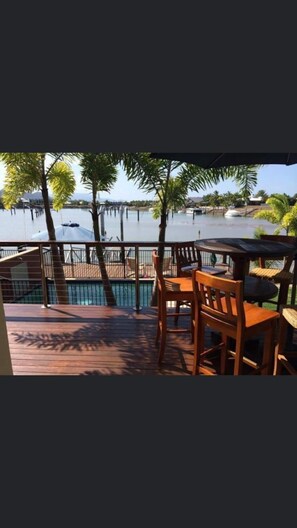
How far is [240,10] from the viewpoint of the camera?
1.34 metres

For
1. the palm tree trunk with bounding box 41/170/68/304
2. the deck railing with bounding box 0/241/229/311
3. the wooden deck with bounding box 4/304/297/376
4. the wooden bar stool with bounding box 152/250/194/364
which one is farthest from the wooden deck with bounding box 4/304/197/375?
the palm tree trunk with bounding box 41/170/68/304

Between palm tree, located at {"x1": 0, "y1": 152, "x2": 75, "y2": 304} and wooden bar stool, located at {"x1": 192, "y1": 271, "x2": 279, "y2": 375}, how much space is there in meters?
4.25

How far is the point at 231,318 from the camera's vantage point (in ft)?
6.40

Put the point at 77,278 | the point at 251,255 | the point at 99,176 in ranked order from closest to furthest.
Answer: the point at 251,255
the point at 99,176
the point at 77,278

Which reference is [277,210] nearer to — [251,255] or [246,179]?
[246,179]

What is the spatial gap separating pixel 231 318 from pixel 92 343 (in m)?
1.86

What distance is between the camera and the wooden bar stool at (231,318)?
1.87m

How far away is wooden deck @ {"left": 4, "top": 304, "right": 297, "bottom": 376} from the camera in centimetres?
271

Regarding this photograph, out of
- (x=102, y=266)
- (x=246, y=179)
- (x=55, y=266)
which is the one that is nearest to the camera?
(x=246, y=179)

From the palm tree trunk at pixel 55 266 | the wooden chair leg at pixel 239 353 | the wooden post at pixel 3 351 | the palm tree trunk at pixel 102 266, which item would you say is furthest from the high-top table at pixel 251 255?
the palm tree trunk at pixel 55 266

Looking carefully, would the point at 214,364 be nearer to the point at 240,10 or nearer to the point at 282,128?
the point at 282,128

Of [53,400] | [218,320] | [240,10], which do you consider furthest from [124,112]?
[53,400]

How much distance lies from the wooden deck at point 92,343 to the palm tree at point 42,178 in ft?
7.01

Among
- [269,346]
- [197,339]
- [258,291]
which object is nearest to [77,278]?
[258,291]
